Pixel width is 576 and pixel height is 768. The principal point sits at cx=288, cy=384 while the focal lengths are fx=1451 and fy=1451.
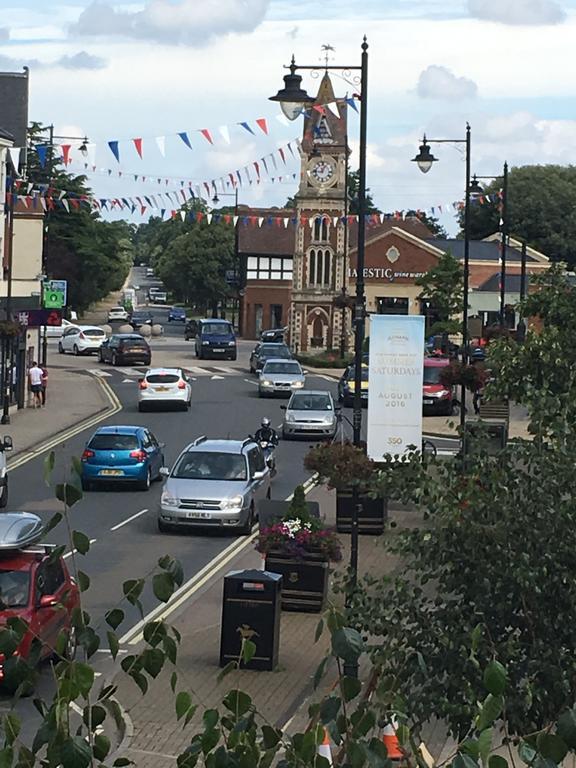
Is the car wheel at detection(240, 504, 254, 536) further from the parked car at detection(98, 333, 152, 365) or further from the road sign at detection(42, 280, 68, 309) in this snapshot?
the parked car at detection(98, 333, 152, 365)

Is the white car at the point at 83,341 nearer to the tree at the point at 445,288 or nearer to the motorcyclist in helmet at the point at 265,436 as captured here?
the tree at the point at 445,288

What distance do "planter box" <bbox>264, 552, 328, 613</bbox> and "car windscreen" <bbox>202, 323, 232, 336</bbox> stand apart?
5360 centimetres

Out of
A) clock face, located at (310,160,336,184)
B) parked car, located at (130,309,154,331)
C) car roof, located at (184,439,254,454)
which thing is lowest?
car roof, located at (184,439,254,454)

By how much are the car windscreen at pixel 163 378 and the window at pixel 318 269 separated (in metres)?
38.1

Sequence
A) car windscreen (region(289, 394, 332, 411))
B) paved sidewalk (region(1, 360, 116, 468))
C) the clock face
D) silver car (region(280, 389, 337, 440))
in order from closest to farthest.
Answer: paved sidewalk (region(1, 360, 116, 468)) < silver car (region(280, 389, 337, 440)) < car windscreen (region(289, 394, 332, 411)) < the clock face

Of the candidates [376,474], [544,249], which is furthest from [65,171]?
[376,474]

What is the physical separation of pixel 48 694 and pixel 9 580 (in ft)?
4.37

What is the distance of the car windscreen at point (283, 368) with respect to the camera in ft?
174

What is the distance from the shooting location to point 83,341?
240 feet

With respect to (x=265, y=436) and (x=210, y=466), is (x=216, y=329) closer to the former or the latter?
(x=265, y=436)

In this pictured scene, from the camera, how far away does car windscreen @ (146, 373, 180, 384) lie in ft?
152

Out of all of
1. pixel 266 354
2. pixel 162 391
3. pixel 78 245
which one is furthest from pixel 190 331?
pixel 162 391

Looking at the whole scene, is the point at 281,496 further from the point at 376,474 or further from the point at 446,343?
the point at 446,343

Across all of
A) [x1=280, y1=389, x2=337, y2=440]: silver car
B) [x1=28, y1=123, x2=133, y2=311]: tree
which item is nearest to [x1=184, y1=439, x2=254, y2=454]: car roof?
[x1=280, y1=389, x2=337, y2=440]: silver car
